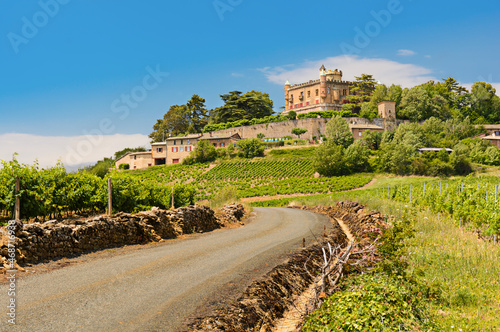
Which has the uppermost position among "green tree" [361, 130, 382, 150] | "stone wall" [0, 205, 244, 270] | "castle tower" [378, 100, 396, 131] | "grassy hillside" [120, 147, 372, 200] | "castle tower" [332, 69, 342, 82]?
"castle tower" [332, 69, 342, 82]

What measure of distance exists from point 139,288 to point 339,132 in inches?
3576

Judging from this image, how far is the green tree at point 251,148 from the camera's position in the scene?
96062 mm

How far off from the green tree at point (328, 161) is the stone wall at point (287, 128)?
1993cm

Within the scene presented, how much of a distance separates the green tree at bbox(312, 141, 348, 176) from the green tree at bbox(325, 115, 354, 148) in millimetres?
10075

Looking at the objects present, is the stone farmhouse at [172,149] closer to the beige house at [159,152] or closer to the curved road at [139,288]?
the beige house at [159,152]

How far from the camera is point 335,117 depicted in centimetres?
9994

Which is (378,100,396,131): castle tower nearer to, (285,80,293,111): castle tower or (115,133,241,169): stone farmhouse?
(285,80,293,111): castle tower

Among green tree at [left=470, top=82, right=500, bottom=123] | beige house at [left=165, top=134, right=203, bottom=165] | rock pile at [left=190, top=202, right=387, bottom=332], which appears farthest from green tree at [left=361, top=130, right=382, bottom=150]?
rock pile at [left=190, top=202, right=387, bottom=332]

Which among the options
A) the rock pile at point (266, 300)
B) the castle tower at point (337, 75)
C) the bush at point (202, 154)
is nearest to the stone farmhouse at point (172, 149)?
the bush at point (202, 154)

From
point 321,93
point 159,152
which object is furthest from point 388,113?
point 159,152

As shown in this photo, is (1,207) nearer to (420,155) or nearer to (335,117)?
(420,155)

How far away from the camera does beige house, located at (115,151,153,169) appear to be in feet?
352

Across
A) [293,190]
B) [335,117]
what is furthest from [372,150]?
[293,190]

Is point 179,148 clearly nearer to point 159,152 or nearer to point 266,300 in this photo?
point 159,152
